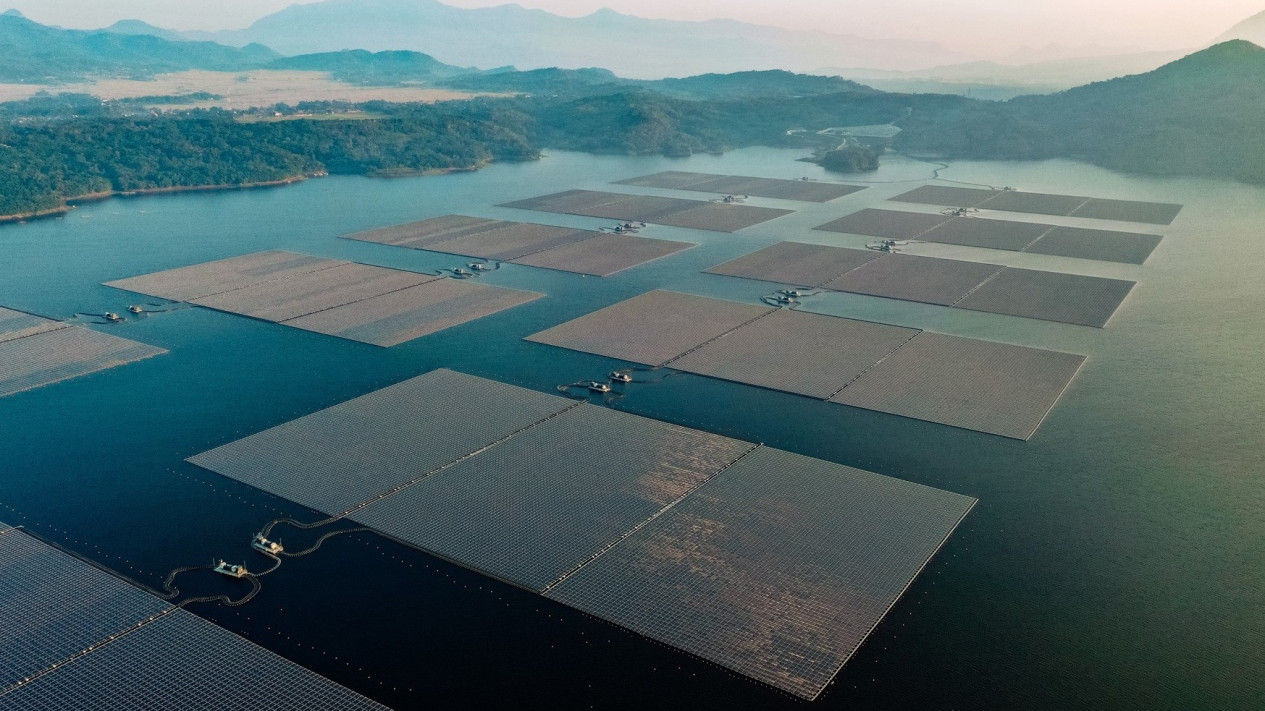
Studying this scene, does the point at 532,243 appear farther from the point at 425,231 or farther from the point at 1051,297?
the point at 1051,297

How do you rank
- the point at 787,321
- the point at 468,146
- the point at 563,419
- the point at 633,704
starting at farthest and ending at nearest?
the point at 468,146 < the point at 787,321 < the point at 563,419 < the point at 633,704

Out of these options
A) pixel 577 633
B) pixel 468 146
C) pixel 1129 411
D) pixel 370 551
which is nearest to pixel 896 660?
pixel 577 633

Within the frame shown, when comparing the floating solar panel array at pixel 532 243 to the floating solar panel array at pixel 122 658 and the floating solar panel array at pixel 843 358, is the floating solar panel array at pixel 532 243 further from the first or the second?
the floating solar panel array at pixel 122 658

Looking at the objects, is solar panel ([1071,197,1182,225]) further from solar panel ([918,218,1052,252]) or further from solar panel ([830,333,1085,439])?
solar panel ([830,333,1085,439])

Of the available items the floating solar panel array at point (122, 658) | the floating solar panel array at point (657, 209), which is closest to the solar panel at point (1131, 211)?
the floating solar panel array at point (657, 209)

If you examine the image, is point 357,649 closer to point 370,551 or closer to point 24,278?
point 370,551
